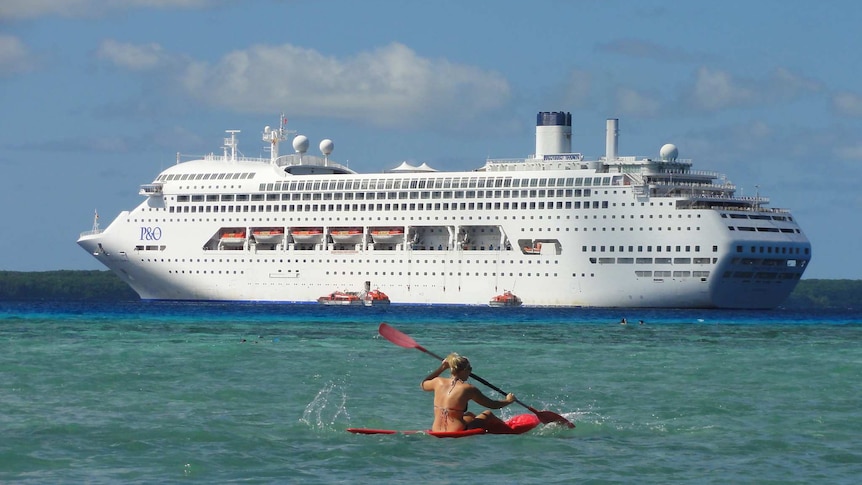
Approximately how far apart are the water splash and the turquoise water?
6 cm

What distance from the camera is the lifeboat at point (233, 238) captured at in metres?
107

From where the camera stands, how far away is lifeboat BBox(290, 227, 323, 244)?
10525 centimetres

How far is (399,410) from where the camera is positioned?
27.3 meters

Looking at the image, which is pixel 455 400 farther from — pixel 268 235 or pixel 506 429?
pixel 268 235

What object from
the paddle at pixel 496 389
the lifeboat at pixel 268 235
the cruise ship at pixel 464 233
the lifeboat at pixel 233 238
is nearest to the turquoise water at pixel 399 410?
the paddle at pixel 496 389

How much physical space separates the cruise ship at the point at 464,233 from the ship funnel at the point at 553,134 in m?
0.10

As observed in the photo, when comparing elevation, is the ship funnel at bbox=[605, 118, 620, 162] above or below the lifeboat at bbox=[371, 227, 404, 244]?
above

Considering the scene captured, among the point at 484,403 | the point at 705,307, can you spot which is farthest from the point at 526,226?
the point at 484,403

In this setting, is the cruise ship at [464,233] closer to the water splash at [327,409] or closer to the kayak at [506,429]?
the water splash at [327,409]

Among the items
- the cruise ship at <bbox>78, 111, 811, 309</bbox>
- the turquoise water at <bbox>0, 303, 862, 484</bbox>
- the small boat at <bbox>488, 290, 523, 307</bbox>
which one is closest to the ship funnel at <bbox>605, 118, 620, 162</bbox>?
the cruise ship at <bbox>78, 111, 811, 309</bbox>

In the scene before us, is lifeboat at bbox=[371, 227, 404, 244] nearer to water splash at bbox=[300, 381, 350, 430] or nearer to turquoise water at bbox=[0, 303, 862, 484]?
turquoise water at bbox=[0, 303, 862, 484]

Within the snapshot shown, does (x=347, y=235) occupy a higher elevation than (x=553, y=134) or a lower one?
lower

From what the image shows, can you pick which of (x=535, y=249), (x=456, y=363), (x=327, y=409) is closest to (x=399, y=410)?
(x=327, y=409)

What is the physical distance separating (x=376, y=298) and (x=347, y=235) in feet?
20.5
